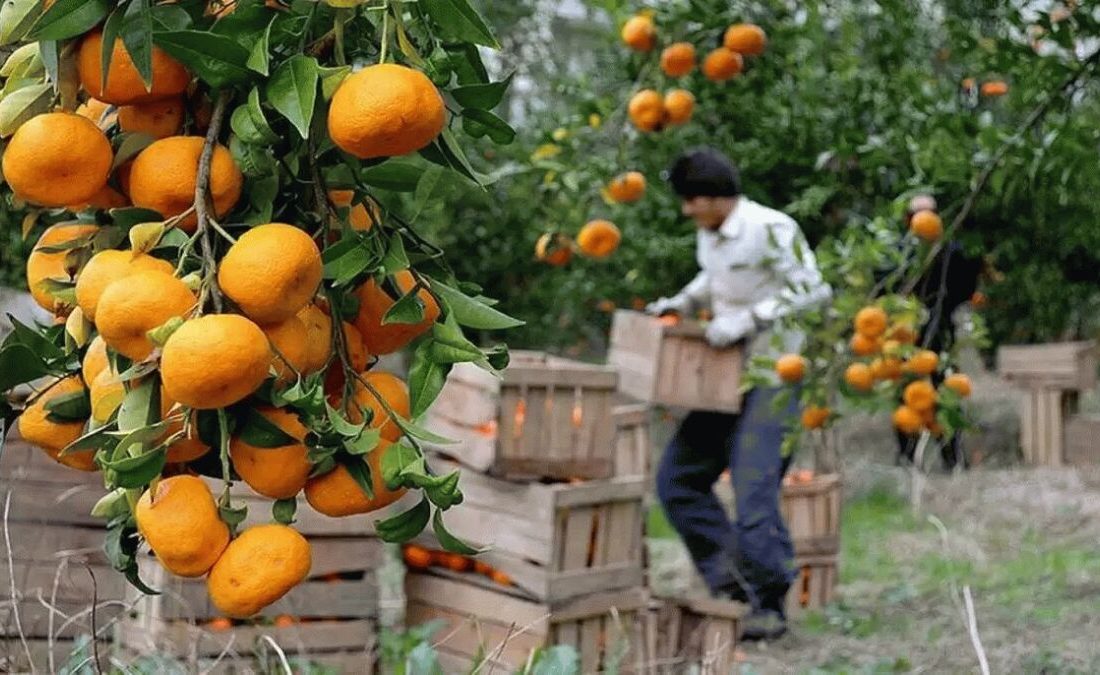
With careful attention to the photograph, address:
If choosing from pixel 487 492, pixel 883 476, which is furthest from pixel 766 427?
pixel 883 476

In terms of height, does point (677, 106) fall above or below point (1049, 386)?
above

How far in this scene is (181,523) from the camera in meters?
1.05

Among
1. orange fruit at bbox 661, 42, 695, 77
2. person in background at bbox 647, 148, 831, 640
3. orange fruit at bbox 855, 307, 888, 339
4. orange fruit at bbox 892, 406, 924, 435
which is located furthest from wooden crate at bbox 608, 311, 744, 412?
orange fruit at bbox 855, 307, 888, 339

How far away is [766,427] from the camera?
4.75 metres

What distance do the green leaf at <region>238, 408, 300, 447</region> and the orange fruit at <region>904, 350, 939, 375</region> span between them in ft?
8.67

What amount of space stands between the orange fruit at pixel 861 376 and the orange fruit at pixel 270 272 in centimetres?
258

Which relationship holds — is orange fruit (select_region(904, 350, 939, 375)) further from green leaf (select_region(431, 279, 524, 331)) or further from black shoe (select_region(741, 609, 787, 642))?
green leaf (select_region(431, 279, 524, 331))

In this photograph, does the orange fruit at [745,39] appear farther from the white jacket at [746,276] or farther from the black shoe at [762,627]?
the black shoe at [762,627]

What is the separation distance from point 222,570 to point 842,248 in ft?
9.03

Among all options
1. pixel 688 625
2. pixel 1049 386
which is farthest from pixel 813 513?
pixel 1049 386

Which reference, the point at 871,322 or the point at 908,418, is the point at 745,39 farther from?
the point at 908,418

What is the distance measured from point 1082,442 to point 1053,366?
0.54 meters

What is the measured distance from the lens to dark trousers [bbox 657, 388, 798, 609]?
15.6ft

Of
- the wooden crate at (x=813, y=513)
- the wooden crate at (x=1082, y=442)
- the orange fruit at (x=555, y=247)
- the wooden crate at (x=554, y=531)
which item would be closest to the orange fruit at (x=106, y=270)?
the wooden crate at (x=554, y=531)
